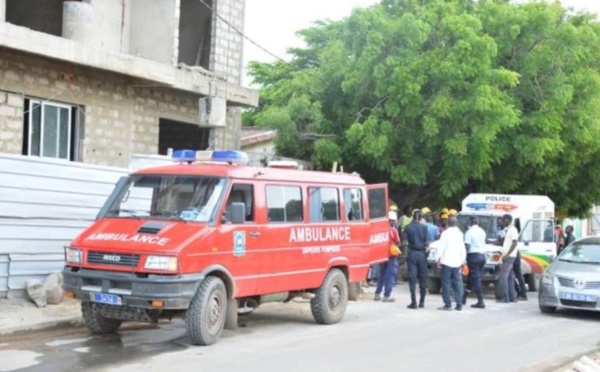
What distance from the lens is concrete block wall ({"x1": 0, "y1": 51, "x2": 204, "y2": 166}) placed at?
45.4 ft

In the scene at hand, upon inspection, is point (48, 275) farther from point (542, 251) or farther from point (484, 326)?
point (542, 251)

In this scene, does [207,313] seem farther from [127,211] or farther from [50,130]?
[50,130]

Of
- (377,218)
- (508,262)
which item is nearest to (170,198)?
(377,218)

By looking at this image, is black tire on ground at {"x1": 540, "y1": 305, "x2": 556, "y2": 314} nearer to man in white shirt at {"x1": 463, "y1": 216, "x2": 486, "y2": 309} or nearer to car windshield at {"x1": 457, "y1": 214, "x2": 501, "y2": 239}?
man in white shirt at {"x1": 463, "y1": 216, "x2": 486, "y2": 309}

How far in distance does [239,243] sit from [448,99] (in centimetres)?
1055

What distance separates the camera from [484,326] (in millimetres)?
12297

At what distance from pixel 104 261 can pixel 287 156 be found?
13291 mm

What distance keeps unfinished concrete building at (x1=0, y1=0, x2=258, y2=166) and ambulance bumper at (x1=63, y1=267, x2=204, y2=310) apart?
5.80m

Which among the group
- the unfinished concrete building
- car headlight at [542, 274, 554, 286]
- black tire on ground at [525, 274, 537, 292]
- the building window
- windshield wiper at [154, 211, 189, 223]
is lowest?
black tire on ground at [525, 274, 537, 292]

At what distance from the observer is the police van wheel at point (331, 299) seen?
1148cm

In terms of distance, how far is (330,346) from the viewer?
9.82 m

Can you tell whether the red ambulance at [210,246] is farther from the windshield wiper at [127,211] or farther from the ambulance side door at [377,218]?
the ambulance side door at [377,218]

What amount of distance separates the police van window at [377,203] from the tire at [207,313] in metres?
4.18

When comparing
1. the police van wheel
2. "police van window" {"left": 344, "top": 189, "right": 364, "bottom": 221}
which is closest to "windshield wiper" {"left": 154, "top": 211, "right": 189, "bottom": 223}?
the police van wheel
